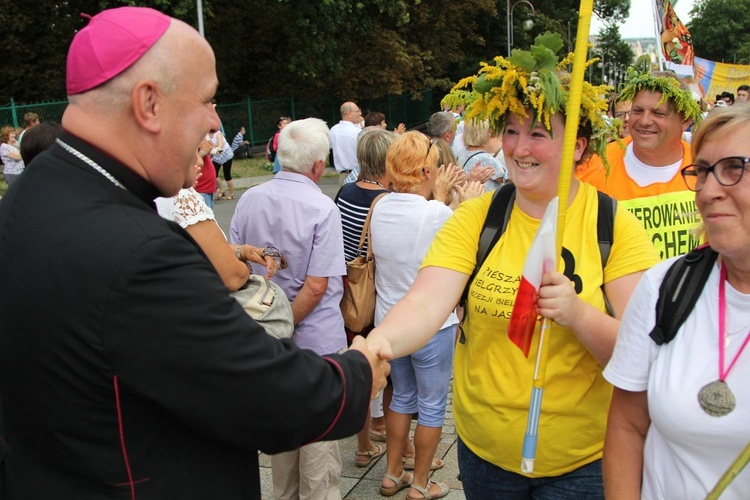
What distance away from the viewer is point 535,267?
85.5 inches

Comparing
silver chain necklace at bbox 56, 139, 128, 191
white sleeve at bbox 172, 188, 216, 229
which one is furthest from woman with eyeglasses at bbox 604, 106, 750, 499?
white sleeve at bbox 172, 188, 216, 229

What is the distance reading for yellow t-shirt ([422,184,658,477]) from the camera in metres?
2.48

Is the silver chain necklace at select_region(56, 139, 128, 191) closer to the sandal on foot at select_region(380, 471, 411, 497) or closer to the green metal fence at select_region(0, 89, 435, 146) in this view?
the sandal on foot at select_region(380, 471, 411, 497)

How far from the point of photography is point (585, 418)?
2.51 m

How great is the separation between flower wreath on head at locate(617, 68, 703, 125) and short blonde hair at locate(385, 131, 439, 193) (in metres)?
1.23

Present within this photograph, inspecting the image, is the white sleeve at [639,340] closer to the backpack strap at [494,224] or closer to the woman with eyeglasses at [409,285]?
the backpack strap at [494,224]

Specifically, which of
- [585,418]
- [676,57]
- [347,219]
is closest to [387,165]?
[347,219]

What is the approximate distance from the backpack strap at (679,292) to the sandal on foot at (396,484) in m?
2.77

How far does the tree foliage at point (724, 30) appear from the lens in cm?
7775

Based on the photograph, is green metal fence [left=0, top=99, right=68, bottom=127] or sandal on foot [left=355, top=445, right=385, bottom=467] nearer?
sandal on foot [left=355, top=445, right=385, bottom=467]

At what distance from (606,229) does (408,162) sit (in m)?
1.94

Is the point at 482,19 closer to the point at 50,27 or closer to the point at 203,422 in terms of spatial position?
the point at 50,27

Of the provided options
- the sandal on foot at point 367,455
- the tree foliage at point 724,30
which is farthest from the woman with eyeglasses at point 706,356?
the tree foliage at point 724,30

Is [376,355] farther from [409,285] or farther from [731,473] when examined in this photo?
[409,285]
